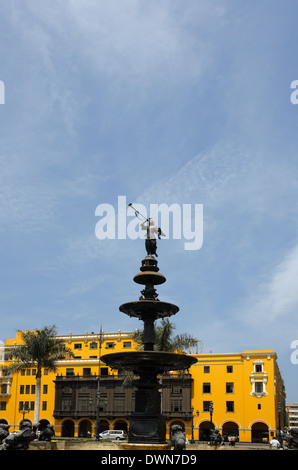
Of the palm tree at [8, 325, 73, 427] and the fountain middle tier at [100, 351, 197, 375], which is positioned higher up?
the palm tree at [8, 325, 73, 427]

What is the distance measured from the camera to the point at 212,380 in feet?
191

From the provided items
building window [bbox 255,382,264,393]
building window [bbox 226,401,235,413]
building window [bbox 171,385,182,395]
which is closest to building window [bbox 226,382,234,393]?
building window [bbox 226,401,235,413]

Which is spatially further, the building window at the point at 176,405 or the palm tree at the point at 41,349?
the building window at the point at 176,405

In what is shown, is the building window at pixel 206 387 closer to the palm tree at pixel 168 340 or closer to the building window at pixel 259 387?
the building window at pixel 259 387

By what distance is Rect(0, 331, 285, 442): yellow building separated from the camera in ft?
184

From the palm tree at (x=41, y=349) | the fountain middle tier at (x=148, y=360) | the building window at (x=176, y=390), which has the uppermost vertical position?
the palm tree at (x=41, y=349)

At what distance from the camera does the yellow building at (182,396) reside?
56.1 meters

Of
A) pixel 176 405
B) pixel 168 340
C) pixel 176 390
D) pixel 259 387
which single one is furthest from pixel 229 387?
pixel 168 340

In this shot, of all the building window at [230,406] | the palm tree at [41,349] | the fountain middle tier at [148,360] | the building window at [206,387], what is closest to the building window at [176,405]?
the building window at [206,387]

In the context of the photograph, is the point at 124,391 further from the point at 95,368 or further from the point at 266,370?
the point at 266,370

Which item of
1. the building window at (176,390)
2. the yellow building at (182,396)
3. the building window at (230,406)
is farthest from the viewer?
the building window at (176,390)

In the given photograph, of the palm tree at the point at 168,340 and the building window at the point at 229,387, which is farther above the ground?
the palm tree at the point at 168,340

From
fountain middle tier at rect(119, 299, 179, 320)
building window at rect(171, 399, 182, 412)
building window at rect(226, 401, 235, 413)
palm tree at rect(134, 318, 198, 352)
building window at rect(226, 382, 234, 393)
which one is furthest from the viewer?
building window at rect(171, 399, 182, 412)

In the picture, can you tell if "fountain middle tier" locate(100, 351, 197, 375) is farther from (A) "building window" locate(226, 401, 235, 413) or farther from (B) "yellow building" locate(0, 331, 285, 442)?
(A) "building window" locate(226, 401, 235, 413)
